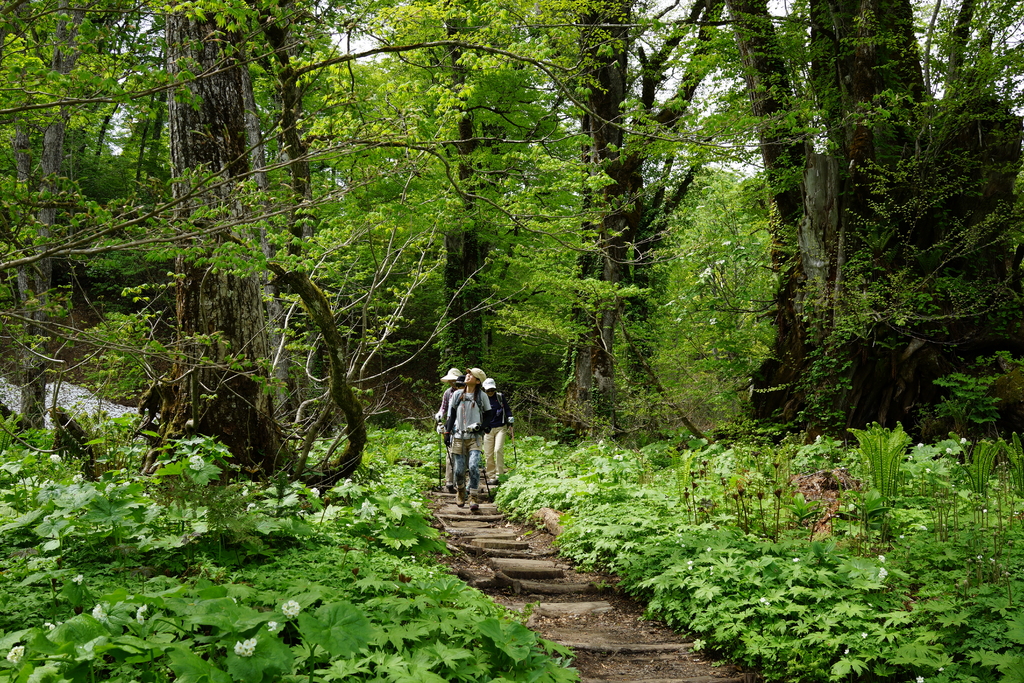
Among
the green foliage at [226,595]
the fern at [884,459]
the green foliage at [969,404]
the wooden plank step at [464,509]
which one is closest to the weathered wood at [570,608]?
the green foliage at [226,595]

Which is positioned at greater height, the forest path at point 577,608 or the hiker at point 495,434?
the hiker at point 495,434

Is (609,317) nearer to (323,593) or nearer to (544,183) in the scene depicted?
(544,183)

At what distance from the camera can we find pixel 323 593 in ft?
11.5

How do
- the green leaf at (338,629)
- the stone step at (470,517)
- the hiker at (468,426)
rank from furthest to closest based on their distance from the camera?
the hiker at (468,426)
the stone step at (470,517)
the green leaf at (338,629)

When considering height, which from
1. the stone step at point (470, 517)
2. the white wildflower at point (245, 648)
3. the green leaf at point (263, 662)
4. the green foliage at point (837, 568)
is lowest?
the stone step at point (470, 517)

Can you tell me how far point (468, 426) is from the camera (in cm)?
885

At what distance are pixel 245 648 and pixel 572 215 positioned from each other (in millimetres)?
4631

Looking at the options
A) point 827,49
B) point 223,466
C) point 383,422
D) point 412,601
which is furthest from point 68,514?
point 383,422

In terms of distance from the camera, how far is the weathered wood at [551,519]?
7.60 metres

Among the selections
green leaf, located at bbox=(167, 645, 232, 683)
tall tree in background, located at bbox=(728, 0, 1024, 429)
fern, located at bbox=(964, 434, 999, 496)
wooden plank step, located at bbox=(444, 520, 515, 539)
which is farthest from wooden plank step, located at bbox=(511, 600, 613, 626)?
tall tree in background, located at bbox=(728, 0, 1024, 429)

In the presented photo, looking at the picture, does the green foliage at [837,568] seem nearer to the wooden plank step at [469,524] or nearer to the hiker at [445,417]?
the wooden plank step at [469,524]

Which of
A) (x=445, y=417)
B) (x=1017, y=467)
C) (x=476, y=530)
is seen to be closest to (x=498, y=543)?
(x=476, y=530)

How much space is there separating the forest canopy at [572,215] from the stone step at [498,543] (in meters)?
1.69

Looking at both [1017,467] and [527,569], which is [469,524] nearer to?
[527,569]
